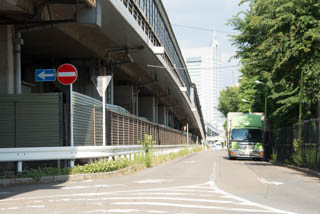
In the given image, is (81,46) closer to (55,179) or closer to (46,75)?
(46,75)

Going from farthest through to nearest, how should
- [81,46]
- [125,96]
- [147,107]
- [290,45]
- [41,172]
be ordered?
1. [147,107]
2. [125,96]
3. [81,46]
4. [290,45]
5. [41,172]

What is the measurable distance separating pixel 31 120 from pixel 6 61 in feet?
8.05

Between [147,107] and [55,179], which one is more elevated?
[147,107]

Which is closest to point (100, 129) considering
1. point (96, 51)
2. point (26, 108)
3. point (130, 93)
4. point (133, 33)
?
point (26, 108)

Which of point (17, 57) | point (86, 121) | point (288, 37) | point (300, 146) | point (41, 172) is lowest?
point (41, 172)

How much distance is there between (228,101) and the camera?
217 feet

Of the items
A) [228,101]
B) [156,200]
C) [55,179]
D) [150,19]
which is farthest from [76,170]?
[228,101]

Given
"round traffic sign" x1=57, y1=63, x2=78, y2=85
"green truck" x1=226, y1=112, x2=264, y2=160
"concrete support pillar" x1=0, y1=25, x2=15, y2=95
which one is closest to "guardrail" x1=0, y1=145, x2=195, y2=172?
"round traffic sign" x1=57, y1=63, x2=78, y2=85

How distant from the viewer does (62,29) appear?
20.1 metres

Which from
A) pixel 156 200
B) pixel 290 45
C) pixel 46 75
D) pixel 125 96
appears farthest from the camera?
pixel 125 96

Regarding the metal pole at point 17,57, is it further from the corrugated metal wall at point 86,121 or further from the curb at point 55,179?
the curb at point 55,179

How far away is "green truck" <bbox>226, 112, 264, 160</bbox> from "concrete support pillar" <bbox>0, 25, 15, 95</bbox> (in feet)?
63.5

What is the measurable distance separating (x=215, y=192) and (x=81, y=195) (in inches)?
119

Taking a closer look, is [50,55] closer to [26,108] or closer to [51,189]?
[26,108]
